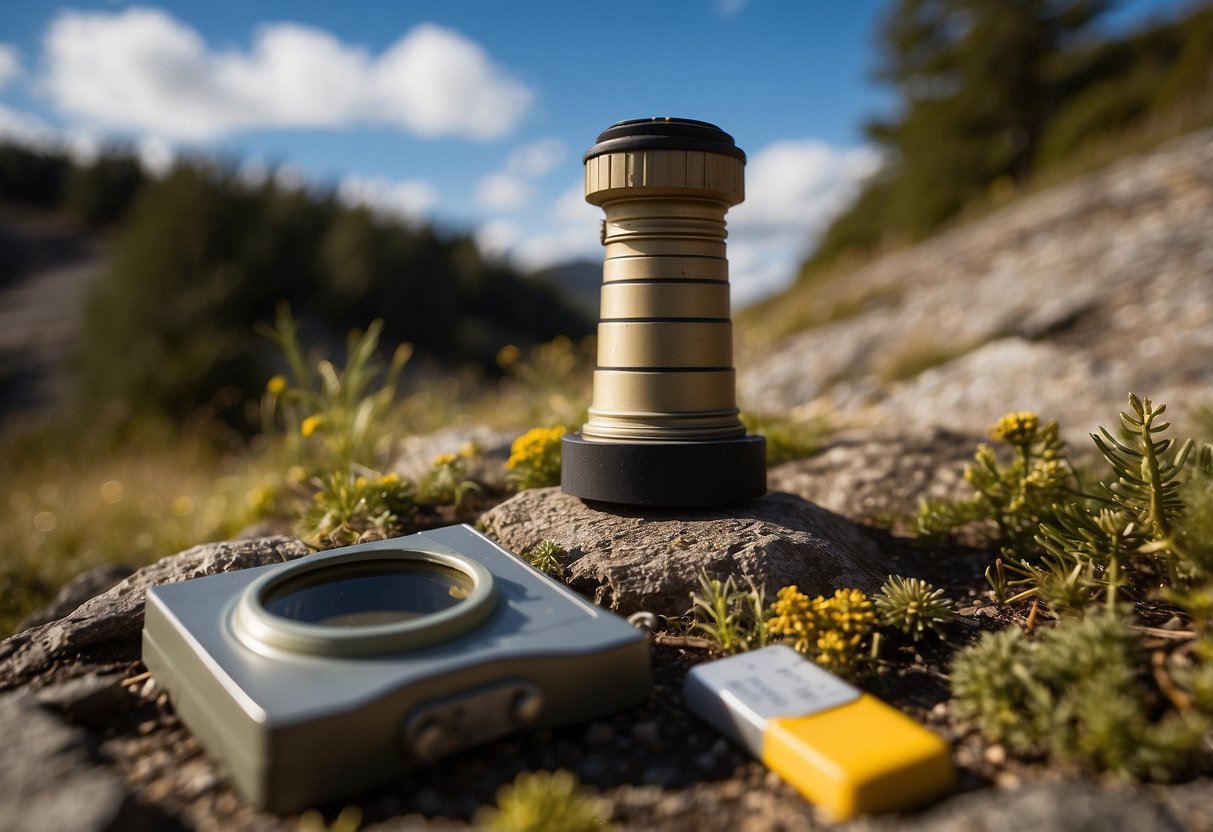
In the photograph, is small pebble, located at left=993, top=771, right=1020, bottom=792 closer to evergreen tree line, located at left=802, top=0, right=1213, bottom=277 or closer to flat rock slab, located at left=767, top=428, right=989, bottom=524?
Result: flat rock slab, located at left=767, top=428, right=989, bottom=524

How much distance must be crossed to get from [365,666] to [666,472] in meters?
1.27

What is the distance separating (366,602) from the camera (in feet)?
6.85

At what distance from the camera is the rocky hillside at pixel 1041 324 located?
493cm

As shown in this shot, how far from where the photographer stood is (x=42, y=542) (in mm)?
4785

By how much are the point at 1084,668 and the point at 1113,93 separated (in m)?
17.9

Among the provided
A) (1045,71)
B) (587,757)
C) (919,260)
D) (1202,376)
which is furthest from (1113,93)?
(587,757)

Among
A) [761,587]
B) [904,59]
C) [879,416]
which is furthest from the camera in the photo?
[904,59]

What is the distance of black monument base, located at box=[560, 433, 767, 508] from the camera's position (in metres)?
2.64

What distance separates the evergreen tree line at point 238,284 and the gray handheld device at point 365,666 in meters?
7.65

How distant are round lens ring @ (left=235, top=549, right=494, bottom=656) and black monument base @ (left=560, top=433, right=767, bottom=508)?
26.9 inches

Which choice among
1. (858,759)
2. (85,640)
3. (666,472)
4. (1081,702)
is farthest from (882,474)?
(85,640)

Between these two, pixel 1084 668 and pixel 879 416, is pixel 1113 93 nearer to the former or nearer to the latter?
pixel 879 416

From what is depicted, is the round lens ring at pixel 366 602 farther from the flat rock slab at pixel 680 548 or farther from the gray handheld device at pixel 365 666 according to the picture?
the flat rock slab at pixel 680 548

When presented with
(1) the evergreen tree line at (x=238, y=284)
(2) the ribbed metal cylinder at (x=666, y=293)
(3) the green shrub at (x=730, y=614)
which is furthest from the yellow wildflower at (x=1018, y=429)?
(1) the evergreen tree line at (x=238, y=284)
